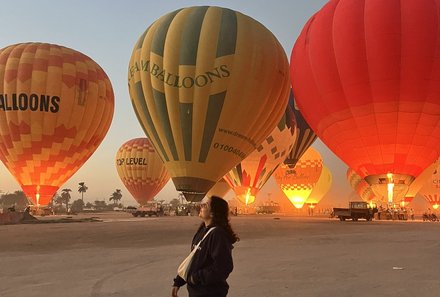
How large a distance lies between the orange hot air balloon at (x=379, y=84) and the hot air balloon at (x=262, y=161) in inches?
515

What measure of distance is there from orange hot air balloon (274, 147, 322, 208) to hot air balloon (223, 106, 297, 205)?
16.7 metres

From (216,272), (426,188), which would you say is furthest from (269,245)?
(426,188)

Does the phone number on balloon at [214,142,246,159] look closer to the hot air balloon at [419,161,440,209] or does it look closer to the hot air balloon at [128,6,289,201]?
the hot air balloon at [128,6,289,201]

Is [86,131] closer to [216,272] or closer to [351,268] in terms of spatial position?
[351,268]

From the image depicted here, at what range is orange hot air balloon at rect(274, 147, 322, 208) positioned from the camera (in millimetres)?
55719

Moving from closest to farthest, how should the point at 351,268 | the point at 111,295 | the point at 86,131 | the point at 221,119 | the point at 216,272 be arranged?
the point at 216,272, the point at 111,295, the point at 351,268, the point at 221,119, the point at 86,131

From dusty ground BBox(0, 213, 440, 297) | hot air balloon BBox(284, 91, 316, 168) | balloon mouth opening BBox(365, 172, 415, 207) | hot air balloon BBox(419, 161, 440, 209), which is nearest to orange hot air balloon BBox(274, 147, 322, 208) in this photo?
hot air balloon BBox(284, 91, 316, 168)

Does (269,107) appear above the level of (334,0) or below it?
below

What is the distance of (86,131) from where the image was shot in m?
31.8

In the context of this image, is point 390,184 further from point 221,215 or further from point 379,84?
point 221,215

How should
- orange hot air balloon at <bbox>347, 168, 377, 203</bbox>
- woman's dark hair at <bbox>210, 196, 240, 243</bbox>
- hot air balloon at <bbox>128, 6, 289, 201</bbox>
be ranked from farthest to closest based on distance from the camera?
orange hot air balloon at <bbox>347, 168, 377, 203</bbox> < hot air balloon at <bbox>128, 6, 289, 201</bbox> < woman's dark hair at <bbox>210, 196, 240, 243</bbox>

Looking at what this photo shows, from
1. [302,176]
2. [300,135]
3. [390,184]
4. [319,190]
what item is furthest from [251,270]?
[319,190]

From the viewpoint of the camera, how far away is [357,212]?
125 feet

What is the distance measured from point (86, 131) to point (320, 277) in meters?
26.8
